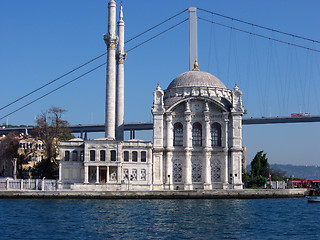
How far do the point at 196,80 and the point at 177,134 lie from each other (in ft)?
25.5

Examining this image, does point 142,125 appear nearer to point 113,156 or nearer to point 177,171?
point 177,171

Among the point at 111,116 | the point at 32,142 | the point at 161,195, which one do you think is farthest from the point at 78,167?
the point at 32,142

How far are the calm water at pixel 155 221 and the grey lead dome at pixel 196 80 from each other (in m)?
22.8

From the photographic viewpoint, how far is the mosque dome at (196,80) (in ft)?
232

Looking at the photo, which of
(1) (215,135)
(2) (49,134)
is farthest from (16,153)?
(1) (215,135)

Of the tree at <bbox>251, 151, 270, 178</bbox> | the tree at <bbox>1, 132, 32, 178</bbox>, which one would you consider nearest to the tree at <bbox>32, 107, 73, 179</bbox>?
the tree at <bbox>1, 132, 32, 178</bbox>

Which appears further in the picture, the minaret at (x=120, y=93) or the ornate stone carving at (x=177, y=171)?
the minaret at (x=120, y=93)

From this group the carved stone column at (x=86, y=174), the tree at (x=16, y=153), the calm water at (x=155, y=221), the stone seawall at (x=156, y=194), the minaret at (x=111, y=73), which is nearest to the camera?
the calm water at (x=155, y=221)

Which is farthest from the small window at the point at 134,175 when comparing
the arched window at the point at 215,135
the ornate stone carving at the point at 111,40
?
the ornate stone carving at the point at 111,40

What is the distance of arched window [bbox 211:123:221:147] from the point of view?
69250 millimetres

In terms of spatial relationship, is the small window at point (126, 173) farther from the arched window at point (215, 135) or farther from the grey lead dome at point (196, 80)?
the grey lead dome at point (196, 80)

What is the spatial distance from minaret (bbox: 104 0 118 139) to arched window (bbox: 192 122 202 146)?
1061cm

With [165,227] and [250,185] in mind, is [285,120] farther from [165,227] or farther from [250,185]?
[165,227]

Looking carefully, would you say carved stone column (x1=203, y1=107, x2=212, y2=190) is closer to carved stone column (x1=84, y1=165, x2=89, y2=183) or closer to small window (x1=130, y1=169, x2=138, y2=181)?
small window (x1=130, y1=169, x2=138, y2=181)
